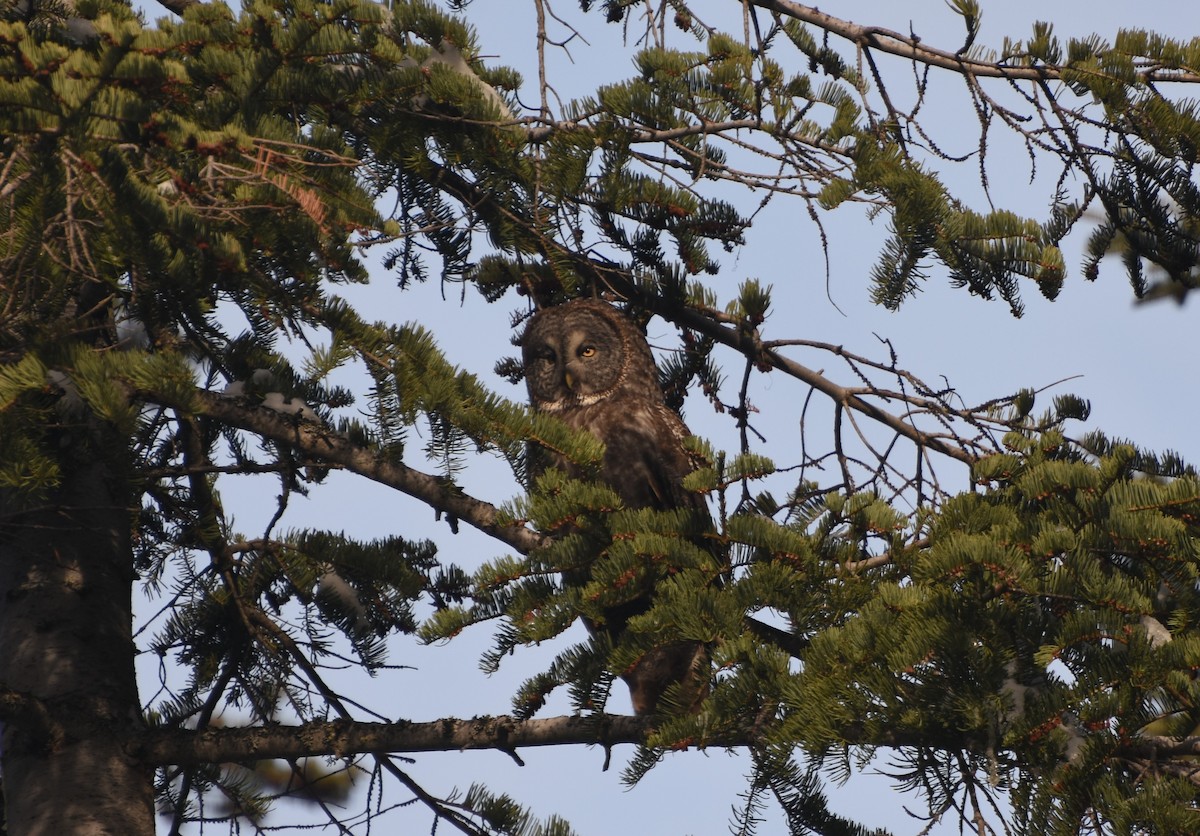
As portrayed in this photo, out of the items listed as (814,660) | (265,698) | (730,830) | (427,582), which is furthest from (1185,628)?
(265,698)

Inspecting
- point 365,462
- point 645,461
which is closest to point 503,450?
point 365,462

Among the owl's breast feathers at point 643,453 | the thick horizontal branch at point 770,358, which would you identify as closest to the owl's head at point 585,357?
the owl's breast feathers at point 643,453

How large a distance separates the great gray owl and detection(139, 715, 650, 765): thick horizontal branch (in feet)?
4.49

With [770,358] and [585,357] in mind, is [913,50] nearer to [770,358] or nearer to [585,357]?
[770,358]

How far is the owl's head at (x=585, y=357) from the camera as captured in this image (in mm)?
4945

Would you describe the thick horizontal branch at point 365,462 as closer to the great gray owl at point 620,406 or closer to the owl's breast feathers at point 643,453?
the great gray owl at point 620,406

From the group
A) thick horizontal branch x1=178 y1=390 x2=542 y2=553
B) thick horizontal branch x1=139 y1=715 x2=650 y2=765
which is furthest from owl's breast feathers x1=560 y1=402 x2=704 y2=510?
thick horizontal branch x1=139 y1=715 x2=650 y2=765

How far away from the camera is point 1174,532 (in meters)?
2.35

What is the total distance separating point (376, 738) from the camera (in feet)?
9.86

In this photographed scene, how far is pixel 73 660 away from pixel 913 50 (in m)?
3.21

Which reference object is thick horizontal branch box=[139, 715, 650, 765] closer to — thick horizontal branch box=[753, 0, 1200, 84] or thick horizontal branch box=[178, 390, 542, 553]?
thick horizontal branch box=[178, 390, 542, 553]

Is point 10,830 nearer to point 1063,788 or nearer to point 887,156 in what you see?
point 1063,788

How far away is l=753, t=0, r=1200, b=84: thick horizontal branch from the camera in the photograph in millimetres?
3434

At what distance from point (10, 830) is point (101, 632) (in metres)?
0.58
